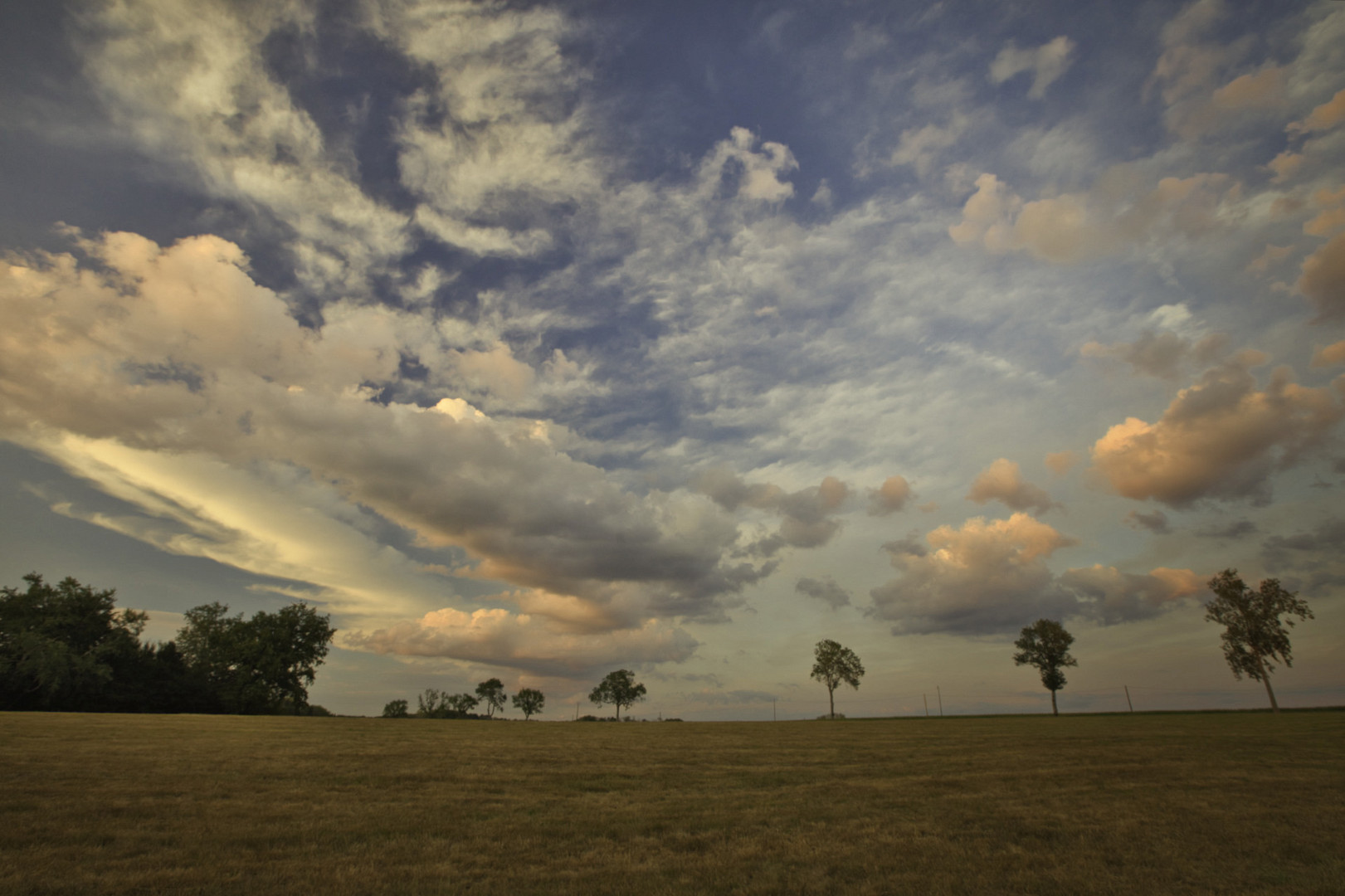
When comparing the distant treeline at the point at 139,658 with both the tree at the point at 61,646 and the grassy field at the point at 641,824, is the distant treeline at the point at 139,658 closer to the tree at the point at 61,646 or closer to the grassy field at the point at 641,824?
the tree at the point at 61,646

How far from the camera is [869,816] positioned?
14609 millimetres

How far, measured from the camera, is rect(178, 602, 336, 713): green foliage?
91638 millimetres

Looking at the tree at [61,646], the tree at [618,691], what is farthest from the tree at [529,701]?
the tree at [61,646]

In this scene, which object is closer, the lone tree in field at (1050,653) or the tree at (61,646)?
the tree at (61,646)

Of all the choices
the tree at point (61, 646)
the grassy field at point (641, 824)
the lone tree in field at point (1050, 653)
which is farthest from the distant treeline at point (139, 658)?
the lone tree in field at point (1050, 653)

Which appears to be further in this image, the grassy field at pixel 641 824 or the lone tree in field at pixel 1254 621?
the lone tree in field at pixel 1254 621

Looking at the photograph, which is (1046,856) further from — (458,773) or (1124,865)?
(458,773)

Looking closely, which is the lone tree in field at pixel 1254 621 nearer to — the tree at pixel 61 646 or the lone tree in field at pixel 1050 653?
the lone tree in field at pixel 1050 653

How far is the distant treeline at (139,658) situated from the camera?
62.8 m

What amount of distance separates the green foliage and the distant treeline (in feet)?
0.46

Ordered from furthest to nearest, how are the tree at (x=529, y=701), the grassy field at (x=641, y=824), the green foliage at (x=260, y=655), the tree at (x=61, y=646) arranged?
1. the tree at (x=529, y=701)
2. the green foliage at (x=260, y=655)
3. the tree at (x=61, y=646)
4. the grassy field at (x=641, y=824)

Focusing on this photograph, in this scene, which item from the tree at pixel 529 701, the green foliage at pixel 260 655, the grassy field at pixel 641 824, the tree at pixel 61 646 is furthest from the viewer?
the tree at pixel 529 701

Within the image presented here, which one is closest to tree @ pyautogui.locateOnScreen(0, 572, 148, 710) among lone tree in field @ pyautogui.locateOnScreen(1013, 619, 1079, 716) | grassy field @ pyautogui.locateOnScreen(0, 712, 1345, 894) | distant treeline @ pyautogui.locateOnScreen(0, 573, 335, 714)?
distant treeline @ pyautogui.locateOnScreen(0, 573, 335, 714)

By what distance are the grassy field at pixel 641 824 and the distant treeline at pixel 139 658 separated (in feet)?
184
